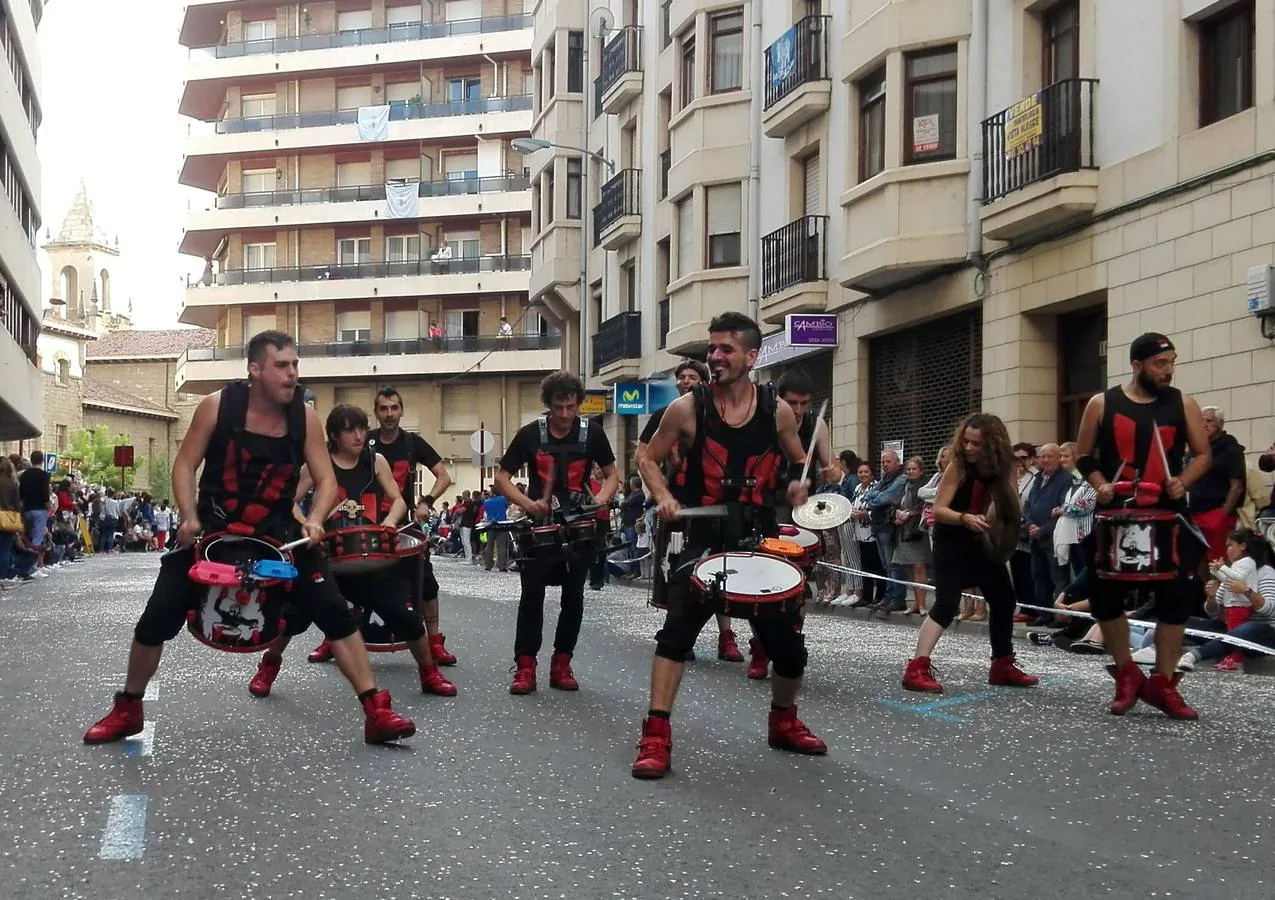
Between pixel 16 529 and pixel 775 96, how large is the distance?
13.0 meters

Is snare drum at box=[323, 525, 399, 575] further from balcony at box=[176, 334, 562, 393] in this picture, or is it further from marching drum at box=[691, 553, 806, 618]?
balcony at box=[176, 334, 562, 393]

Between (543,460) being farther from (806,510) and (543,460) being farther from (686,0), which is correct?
(686,0)

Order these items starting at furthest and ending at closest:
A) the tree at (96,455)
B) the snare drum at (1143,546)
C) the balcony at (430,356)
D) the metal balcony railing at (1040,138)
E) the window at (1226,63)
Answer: the tree at (96,455)
the balcony at (430,356)
the metal balcony railing at (1040,138)
the window at (1226,63)
the snare drum at (1143,546)

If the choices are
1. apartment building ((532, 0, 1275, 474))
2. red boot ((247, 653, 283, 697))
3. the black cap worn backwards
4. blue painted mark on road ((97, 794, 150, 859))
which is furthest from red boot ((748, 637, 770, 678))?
apartment building ((532, 0, 1275, 474))

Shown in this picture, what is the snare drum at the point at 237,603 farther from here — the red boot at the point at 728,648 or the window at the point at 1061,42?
the window at the point at 1061,42

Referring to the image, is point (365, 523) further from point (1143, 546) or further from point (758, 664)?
point (1143, 546)

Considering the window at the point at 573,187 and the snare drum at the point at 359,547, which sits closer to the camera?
the snare drum at the point at 359,547

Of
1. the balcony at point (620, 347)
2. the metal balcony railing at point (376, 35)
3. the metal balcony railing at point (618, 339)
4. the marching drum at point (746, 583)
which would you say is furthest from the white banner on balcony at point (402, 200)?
the marching drum at point (746, 583)

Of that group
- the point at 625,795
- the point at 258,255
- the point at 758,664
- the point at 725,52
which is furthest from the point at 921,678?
the point at 258,255

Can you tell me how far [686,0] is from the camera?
32.2 metres

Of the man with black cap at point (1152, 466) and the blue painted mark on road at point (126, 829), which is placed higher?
the man with black cap at point (1152, 466)

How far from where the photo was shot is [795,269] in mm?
27438

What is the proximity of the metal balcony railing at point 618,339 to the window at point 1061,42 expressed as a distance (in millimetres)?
16733

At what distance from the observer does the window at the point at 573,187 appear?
43438 millimetres
